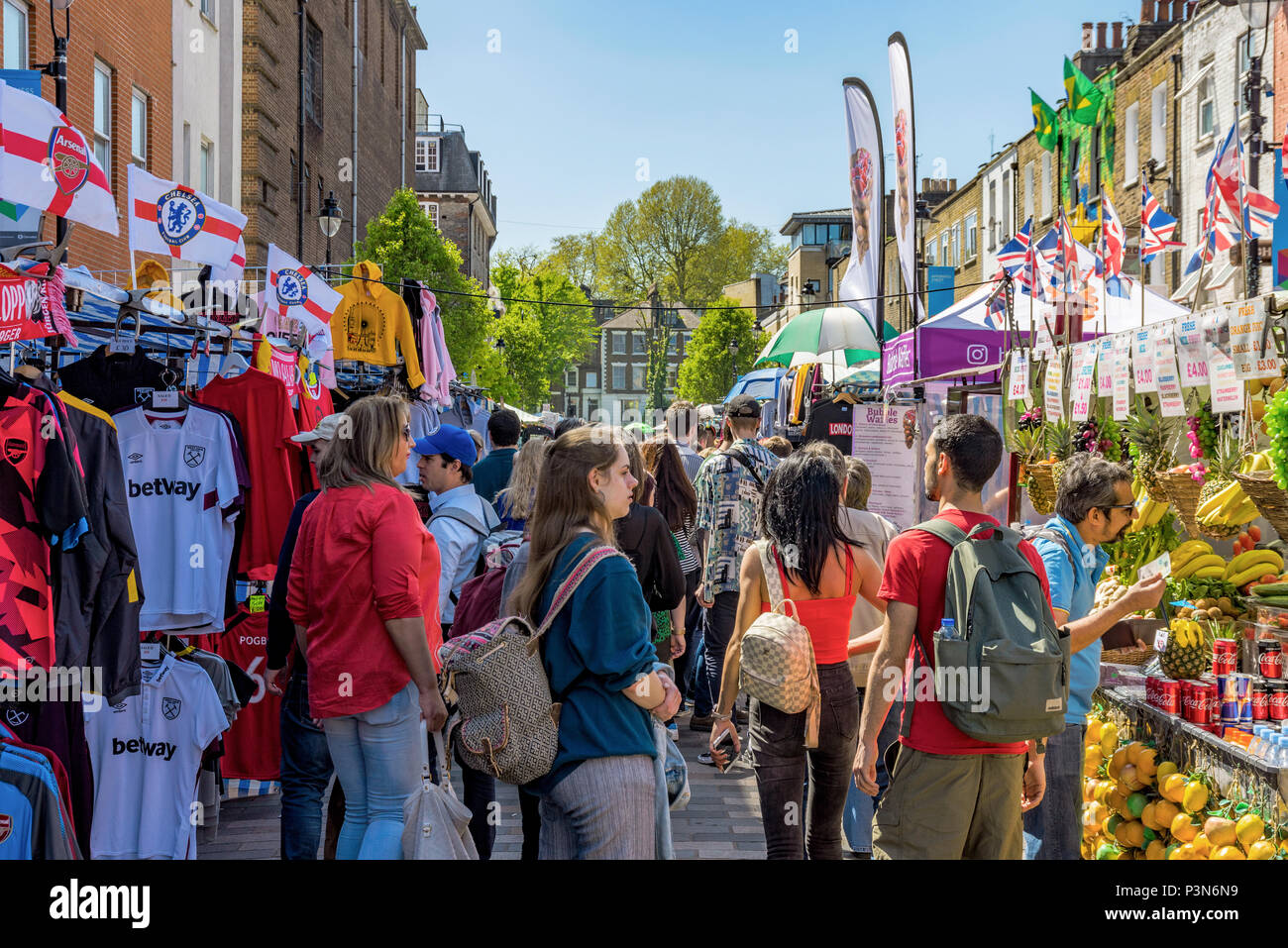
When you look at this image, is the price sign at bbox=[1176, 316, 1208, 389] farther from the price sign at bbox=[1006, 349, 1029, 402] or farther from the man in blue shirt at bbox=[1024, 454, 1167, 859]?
the price sign at bbox=[1006, 349, 1029, 402]

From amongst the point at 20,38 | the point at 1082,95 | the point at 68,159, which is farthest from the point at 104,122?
the point at 1082,95

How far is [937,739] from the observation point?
11.7ft

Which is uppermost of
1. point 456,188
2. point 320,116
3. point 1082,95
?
point 456,188

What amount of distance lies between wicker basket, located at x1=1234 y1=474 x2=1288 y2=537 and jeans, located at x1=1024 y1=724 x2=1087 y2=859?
4.26ft

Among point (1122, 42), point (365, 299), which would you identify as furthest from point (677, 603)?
point (1122, 42)

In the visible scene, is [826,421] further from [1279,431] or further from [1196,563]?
[1279,431]

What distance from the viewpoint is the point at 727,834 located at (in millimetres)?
6152

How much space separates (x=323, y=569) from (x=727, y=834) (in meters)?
3.03

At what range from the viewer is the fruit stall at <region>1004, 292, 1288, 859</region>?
4.57 m

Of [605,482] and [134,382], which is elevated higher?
[134,382]

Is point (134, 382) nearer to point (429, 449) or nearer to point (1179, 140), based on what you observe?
point (429, 449)

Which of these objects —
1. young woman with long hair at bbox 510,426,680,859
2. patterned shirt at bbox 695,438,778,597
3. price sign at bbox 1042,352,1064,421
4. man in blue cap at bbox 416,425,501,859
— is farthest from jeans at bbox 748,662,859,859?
price sign at bbox 1042,352,1064,421

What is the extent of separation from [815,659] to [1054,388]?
142 inches

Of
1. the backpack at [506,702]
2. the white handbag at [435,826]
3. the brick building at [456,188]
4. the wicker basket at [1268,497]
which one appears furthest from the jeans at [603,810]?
the brick building at [456,188]
